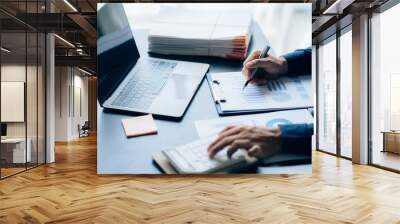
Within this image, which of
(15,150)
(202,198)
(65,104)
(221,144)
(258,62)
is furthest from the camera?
(65,104)

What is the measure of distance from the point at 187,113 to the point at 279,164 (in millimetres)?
1682

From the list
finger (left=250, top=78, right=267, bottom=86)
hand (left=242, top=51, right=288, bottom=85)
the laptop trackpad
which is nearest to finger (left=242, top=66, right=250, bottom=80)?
hand (left=242, top=51, right=288, bottom=85)

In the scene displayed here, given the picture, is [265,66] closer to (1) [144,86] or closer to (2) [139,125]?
(1) [144,86]

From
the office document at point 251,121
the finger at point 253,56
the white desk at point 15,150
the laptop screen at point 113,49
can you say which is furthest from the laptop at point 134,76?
the white desk at point 15,150

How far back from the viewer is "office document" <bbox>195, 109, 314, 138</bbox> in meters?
5.99

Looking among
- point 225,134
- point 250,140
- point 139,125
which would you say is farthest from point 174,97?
point 250,140

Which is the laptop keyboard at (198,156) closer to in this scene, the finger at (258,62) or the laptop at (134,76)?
the laptop at (134,76)

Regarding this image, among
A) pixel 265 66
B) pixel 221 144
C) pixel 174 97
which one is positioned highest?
pixel 265 66

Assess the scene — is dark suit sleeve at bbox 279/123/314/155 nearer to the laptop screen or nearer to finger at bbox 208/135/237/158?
finger at bbox 208/135/237/158

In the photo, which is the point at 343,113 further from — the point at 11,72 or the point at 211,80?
the point at 11,72

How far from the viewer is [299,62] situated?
6.12 metres

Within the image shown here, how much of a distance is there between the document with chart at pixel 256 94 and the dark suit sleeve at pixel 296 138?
32 cm

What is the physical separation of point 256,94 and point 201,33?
131 cm

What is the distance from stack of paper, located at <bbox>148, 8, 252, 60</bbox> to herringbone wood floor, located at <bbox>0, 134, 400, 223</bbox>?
2.04m
